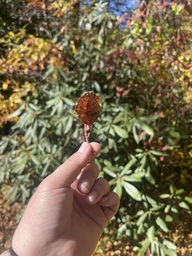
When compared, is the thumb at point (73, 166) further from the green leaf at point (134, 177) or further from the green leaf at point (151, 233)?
the green leaf at point (151, 233)

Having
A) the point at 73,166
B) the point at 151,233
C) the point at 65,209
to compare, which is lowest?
the point at 151,233

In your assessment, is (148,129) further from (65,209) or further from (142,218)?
(65,209)

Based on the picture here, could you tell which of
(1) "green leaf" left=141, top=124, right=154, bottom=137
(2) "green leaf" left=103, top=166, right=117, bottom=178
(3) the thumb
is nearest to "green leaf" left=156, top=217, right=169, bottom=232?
(2) "green leaf" left=103, top=166, right=117, bottom=178

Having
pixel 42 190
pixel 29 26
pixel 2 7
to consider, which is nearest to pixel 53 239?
pixel 42 190

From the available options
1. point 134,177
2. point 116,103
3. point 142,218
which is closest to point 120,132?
point 134,177

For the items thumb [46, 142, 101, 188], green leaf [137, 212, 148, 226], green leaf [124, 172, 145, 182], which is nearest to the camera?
thumb [46, 142, 101, 188]

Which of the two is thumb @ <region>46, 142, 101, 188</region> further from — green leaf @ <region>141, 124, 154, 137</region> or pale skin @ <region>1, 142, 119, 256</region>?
green leaf @ <region>141, 124, 154, 137</region>
